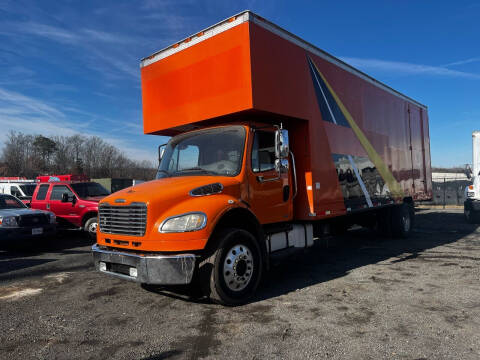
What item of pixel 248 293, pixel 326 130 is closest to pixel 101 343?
pixel 248 293

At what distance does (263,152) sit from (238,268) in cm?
188

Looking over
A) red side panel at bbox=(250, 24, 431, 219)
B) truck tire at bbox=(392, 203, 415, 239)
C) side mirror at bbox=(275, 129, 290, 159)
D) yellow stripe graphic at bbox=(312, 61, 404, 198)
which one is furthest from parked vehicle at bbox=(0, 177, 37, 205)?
truck tire at bbox=(392, 203, 415, 239)

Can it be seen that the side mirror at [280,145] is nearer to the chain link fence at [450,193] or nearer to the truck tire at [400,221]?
the truck tire at [400,221]

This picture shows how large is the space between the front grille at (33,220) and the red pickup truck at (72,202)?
1.12m

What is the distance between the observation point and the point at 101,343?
12.0 ft

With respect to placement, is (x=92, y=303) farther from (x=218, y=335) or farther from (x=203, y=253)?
(x=218, y=335)

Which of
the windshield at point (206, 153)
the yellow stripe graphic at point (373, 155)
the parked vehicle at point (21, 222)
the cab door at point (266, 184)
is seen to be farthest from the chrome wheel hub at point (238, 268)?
the parked vehicle at point (21, 222)

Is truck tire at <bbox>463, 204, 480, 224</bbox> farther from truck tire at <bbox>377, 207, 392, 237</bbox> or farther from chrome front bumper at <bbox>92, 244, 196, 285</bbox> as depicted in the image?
chrome front bumper at <bbox>92, 244, 196, 285</bbox>

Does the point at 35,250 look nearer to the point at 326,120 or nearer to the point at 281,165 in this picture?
the point at 281,165

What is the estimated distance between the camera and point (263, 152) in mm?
5562

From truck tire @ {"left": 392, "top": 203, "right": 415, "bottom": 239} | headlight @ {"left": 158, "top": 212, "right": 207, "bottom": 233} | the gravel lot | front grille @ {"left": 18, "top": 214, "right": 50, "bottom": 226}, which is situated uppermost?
headlight @ {"left": 158, "top": 212, "right": 207, "bottom": 233}

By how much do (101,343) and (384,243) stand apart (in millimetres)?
8019

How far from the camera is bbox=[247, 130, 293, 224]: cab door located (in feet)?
17.5

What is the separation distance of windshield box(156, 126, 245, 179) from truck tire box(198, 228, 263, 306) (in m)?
1.02
